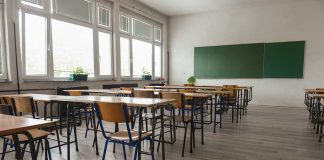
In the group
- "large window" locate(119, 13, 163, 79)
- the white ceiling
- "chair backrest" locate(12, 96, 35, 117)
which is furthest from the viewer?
the white ceiling

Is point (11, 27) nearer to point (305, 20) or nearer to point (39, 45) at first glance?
point (39, 45)

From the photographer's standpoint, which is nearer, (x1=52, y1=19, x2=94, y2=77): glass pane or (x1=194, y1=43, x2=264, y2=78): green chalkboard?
(x1=52, y1=19, x2=94, y2=77): glass pane

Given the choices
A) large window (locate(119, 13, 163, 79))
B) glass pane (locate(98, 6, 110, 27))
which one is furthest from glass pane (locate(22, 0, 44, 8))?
large window (locate(119, 13, 163, 79))

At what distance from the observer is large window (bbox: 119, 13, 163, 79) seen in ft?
24.1

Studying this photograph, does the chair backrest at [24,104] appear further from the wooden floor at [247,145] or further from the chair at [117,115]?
the chair at [117,115]

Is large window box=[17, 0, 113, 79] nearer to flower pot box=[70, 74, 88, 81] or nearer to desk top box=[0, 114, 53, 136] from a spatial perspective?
flower pot box=[70, 74, 88, 81]

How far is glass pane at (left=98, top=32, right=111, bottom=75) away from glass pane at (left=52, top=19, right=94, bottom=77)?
0.35 metres

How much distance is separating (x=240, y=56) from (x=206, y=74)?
4.91ft

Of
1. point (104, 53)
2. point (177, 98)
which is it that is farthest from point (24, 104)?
point (104, 53)

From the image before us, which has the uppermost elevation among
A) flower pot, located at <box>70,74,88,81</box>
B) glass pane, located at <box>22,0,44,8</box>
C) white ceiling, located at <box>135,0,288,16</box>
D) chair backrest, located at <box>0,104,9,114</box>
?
white ceiling, located at <box>135,0,288,16</box>

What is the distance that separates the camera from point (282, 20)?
7594mm

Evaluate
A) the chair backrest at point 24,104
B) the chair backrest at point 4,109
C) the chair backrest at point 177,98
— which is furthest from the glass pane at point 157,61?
the chair backrest at point 4,109

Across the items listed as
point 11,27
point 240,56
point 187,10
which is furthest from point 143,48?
point 11,27

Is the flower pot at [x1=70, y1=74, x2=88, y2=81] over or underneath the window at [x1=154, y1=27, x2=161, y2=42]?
underneath
